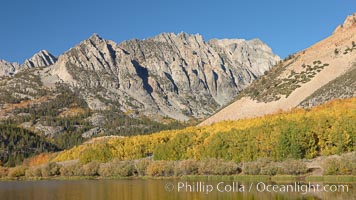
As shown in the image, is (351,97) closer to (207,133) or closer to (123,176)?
(207,133)

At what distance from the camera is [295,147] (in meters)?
134

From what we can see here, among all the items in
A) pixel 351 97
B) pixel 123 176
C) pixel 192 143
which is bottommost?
pixel 123 176

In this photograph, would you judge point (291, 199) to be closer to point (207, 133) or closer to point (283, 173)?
point (283, 173)

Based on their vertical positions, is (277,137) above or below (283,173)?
above

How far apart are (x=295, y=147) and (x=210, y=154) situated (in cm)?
3187

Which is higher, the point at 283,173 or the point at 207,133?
the point at 207,133

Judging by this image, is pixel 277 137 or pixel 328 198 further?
pixel 277 137

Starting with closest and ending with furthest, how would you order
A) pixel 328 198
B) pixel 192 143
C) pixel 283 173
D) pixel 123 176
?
pixel 328 198
pixel 283 173
pixel 123 176
pixel 192 143

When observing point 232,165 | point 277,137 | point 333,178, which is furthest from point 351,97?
point 333,178

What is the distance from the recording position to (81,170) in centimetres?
18450

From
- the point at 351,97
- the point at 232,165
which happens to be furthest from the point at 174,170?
the point at 351,97

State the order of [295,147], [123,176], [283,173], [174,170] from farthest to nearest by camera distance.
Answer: [123,176]
[174,170]
[295,147]
[283,173]

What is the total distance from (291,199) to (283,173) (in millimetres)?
49523

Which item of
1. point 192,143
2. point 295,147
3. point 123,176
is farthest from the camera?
point 192,143
